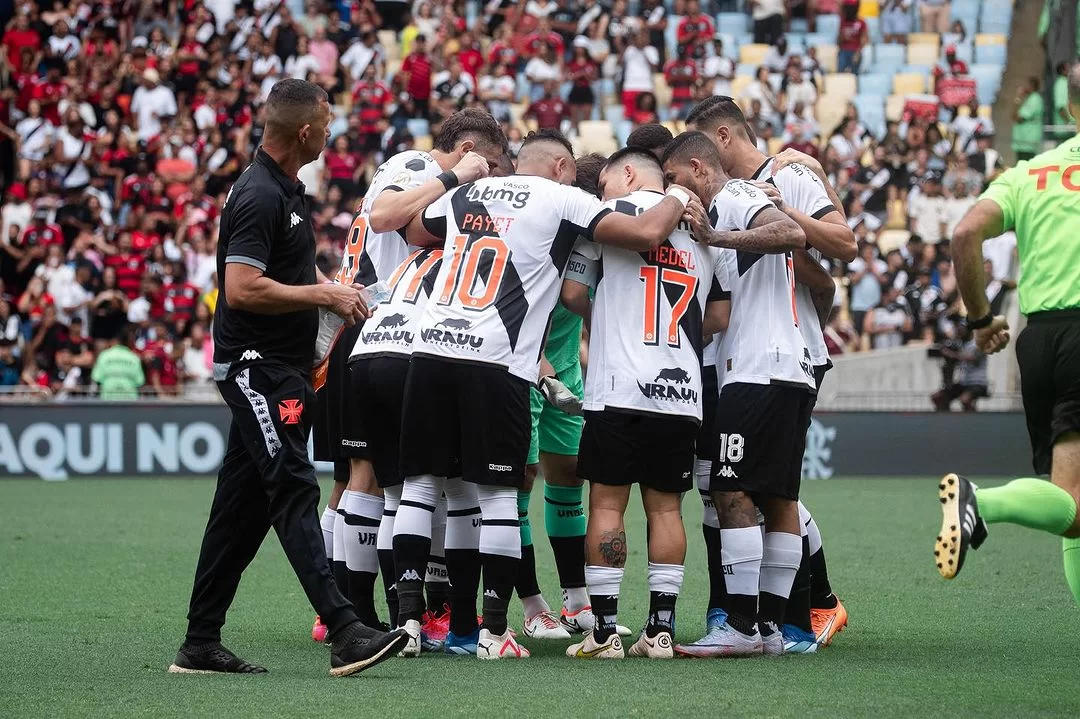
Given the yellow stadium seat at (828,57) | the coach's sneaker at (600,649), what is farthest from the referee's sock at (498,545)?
the yellow stadium seat at (828,57)

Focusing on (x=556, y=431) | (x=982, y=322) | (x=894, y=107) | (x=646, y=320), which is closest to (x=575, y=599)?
(x=556, y=431)

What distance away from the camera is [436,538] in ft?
25.1

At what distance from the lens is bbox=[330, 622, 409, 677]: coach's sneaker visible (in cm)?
598

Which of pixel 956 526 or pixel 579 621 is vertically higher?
pixel 956 526

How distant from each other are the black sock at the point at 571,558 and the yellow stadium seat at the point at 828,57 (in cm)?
1925

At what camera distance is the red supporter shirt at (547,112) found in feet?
78.4

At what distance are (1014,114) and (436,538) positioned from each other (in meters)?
18.7

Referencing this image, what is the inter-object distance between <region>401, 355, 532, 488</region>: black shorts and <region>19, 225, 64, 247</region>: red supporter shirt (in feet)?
53.0

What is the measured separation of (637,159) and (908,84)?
1936 centimetres

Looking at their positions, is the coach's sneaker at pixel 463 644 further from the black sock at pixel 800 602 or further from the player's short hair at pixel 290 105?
the player's short hair at pixel 290 105

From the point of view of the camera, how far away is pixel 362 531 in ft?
24.7

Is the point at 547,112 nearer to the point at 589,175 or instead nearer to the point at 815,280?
the point at 589,175

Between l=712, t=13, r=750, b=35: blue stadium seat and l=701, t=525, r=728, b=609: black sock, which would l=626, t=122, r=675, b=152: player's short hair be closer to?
l=701, t=525, r=728, b=609: black sock

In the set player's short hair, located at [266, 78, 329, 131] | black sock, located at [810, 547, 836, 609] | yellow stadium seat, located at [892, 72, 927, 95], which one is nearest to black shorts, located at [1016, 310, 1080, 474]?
black sock, located at [810, 547, 836, 609]
